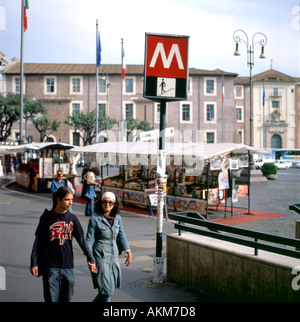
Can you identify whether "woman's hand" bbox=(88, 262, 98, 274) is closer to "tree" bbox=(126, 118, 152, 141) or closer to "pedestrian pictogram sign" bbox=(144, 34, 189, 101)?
"pedestrian pictogram sign" bbox=(144, 34, 189, 101)

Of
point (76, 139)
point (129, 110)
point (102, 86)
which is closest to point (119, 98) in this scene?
point (129, 110)

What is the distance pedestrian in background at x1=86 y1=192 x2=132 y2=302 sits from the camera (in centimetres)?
474

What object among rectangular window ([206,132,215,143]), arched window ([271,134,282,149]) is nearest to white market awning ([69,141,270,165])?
rectangular window ([206,132,215,143])

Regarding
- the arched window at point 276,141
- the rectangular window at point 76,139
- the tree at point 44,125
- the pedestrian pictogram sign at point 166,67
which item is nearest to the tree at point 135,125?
the rectangular window at point 76,139

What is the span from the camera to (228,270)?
5.56 m

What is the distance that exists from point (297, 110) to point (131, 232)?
6521 centimetres

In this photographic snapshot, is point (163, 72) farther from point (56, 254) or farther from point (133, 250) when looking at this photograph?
point (133, 250)

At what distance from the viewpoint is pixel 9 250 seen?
8.95 meters

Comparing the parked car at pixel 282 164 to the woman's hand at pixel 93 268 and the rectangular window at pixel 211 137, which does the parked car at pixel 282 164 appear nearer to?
the rectangular window at pixel 211 137

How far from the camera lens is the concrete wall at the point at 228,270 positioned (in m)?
4.85

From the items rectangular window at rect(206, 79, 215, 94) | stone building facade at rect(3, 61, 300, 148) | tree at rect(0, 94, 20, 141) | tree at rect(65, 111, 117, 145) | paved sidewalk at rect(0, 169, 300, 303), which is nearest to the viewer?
paved sidewalk at rect(0, 169, 300, 303)

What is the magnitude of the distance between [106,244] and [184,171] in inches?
471

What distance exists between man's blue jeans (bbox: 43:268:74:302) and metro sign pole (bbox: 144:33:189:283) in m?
2.37
